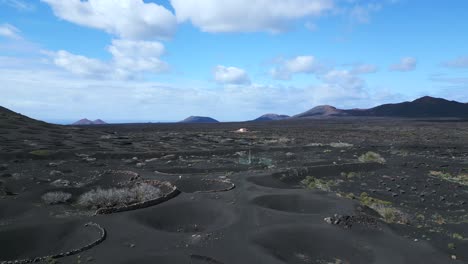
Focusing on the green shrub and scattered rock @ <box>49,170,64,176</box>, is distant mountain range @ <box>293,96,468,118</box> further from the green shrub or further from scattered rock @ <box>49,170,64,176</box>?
scattered rock @ <box>49,170,64,176</box>

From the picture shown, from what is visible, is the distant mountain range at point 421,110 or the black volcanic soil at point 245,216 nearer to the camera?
the black volcanic soil at point 245,216

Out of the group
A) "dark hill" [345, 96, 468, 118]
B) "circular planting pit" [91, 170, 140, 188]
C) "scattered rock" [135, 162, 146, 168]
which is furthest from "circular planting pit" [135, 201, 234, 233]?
"dark hill" [345, 96, 468, 118]

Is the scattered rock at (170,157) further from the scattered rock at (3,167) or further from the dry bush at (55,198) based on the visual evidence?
the dry bush at (55,198)

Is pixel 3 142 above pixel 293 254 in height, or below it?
above

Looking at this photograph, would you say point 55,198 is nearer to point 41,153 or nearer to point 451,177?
point 41,153

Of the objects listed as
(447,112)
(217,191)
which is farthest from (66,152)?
(447,112)

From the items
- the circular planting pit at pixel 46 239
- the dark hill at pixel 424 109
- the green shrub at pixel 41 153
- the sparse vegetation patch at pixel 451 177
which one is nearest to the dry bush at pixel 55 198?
the circular planting pit at pixel 46 239

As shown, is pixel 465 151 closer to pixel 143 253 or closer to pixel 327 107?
pixel 143 253
